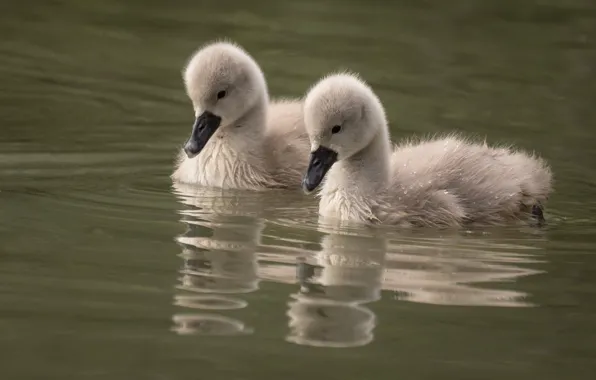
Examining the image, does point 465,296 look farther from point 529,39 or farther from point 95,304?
point 529,39

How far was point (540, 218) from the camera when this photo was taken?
23.3 ft

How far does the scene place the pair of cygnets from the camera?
684 centimetres

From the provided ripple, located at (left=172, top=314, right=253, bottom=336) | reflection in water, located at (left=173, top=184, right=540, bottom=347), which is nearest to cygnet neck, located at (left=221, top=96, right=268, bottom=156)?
reflection in water, located at (left=173, top=184, right=540, bottom=347)

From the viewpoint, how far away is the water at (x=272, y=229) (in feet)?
16.0

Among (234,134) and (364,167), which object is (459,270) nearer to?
(364,167)

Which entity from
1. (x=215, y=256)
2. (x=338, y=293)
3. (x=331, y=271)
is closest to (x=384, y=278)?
(x=331, y=271)

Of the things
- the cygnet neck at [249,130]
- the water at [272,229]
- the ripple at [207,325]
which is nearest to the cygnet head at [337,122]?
the water at [272,229]

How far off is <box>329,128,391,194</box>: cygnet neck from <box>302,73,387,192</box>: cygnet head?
0.11ft

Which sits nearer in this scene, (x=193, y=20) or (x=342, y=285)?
(x=342, y=285)

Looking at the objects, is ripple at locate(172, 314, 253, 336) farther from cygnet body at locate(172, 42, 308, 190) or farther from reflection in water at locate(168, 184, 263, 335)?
cygnet body at locate(172, 42, 308, 190)

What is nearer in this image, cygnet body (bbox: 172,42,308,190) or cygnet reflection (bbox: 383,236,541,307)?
cygnet reflection (bbox: 383,236,541,307)

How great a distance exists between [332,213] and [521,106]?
2854 mm

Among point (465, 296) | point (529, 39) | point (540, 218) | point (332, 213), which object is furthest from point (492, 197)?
point (529, 39)

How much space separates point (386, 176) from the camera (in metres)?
6.96
